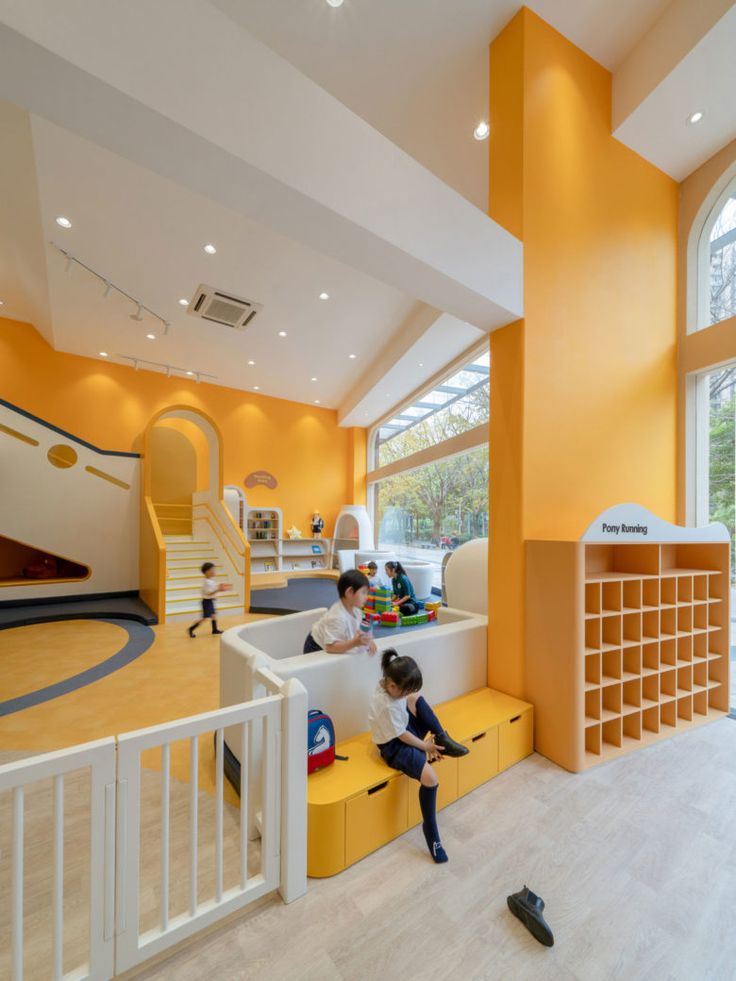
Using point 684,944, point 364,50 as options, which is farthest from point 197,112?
point 684,944

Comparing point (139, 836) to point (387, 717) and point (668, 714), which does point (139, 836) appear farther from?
point (668, 714)

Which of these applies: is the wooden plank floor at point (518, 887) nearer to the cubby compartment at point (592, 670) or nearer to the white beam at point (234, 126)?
the cubby compartment at point (592, 670)

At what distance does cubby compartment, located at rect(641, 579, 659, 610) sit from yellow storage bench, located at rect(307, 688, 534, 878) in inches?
50.6

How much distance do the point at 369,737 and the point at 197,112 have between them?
3.30 metres

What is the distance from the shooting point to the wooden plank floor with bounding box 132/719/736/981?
4.90 ft

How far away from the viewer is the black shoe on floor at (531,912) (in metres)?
1.57

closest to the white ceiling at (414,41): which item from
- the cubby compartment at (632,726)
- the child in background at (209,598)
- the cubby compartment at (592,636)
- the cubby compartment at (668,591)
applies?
the cubby compartment at (668,591)

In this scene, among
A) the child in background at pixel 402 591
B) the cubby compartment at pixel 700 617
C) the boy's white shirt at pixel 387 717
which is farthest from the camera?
the child in background at pixel 402 591

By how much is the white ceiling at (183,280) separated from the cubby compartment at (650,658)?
583 centimetres

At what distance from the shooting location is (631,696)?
3143mm

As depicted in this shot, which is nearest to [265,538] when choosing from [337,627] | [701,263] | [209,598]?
[209,598]

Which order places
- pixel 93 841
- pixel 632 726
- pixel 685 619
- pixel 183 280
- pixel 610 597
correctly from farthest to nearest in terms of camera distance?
pixel 183 280 < pixel 685 619 < pixel 610 597 < pixel 632 726 < pixel 93 841

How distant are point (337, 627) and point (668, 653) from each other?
287 centimetres

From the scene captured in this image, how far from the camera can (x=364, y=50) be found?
3285 millimetres
